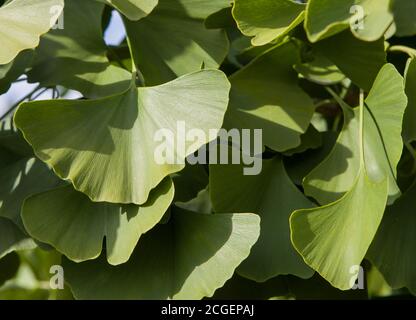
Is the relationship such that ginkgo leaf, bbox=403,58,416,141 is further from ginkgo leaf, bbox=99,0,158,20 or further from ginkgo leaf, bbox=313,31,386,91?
ginkgo leaf, bbox=99,0,158,20

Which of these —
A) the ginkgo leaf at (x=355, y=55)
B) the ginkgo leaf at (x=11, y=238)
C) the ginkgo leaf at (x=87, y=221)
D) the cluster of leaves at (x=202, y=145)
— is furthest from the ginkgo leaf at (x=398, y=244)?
the ginkgo leaf at (x=11, y=238)

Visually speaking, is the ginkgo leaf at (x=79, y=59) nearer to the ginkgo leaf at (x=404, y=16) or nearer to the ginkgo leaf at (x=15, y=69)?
the ginkgo leaf at (x=15, y=69)

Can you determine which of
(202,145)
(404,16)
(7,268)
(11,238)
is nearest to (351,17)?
(404,16)

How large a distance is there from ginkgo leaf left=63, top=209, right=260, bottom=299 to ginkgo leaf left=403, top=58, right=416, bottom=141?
160mm

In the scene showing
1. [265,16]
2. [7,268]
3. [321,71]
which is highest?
[265,16]

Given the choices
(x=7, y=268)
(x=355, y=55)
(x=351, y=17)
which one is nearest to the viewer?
(x=351, y=17)

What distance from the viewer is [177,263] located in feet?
2.28

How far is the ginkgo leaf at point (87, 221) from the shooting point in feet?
2.14

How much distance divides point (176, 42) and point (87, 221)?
7.7 inches

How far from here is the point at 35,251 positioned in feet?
4.48

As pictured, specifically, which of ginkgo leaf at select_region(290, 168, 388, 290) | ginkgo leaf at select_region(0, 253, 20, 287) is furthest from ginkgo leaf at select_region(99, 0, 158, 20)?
ginkgo leaf at select_region(0, 253, 20, 287)

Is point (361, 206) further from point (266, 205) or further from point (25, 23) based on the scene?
point (25, 23)

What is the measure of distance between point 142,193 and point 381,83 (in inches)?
Result: 9.2

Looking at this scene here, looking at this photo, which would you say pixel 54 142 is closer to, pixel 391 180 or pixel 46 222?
pixel 46 222
